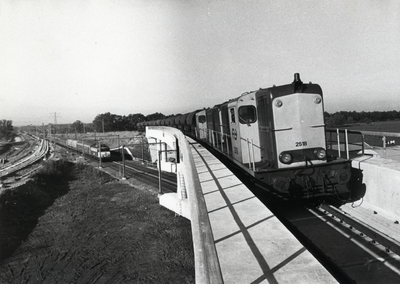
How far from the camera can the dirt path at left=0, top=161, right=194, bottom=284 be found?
12719 mm

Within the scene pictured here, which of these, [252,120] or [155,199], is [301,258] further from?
[155,199]

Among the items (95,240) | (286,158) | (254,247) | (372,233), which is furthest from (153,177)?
(254,247)

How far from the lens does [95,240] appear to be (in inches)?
647

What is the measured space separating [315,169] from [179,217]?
1180cm

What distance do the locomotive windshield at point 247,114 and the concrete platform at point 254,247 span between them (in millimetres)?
3946

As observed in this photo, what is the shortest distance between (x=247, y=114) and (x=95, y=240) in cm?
1223

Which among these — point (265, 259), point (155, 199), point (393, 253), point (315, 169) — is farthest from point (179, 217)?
point (265, 259)

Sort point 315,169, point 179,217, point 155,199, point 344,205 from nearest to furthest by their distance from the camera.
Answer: point 315,169 → point 344,205 → point 179,217 → point 155,199

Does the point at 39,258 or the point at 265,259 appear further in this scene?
the point at 39,258

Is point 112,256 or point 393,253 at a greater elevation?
point 393,253

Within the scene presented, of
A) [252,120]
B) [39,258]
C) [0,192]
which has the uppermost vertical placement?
[252,120]

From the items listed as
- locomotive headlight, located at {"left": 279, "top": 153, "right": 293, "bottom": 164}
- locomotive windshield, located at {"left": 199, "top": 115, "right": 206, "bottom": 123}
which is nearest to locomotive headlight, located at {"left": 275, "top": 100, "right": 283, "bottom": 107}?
locomotive headlight, located at {"left": 279, "top": 153, "right": 293, "bottom": 164}

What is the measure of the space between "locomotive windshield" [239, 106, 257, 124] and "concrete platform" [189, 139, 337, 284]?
12.9 feet

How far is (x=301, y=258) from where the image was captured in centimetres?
375
